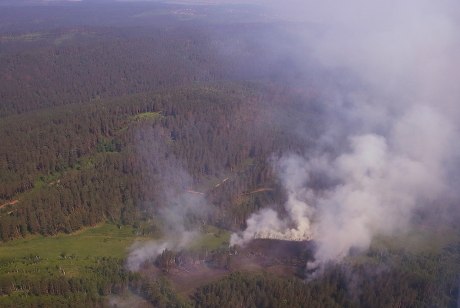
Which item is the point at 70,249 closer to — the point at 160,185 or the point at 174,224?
the point at 174,224

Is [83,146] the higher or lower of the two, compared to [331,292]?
higher

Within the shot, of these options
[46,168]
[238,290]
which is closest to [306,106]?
[46,168]

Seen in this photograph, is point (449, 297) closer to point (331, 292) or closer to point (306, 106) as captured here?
point (331, 292)

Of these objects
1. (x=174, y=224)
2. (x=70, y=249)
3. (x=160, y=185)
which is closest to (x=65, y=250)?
(x=70, y=249)

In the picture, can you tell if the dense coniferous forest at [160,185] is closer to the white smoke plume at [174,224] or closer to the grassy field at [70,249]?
the grassy field at [70,249]

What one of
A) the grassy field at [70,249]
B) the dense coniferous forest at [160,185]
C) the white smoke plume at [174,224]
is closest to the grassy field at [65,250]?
the grassy field at [70,249]

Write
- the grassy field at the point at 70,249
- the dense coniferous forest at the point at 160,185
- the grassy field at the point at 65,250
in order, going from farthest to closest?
the grassy field at the point at 65,250, the grassy field at the point at 70,249, the dense coniferous forest at the point at 160,185

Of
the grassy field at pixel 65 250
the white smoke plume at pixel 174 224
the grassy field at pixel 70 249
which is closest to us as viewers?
the grassy field at pixel 70 249

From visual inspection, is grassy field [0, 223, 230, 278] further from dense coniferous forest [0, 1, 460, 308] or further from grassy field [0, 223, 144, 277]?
dense coniferous forest [0, 1, 460, 308]
